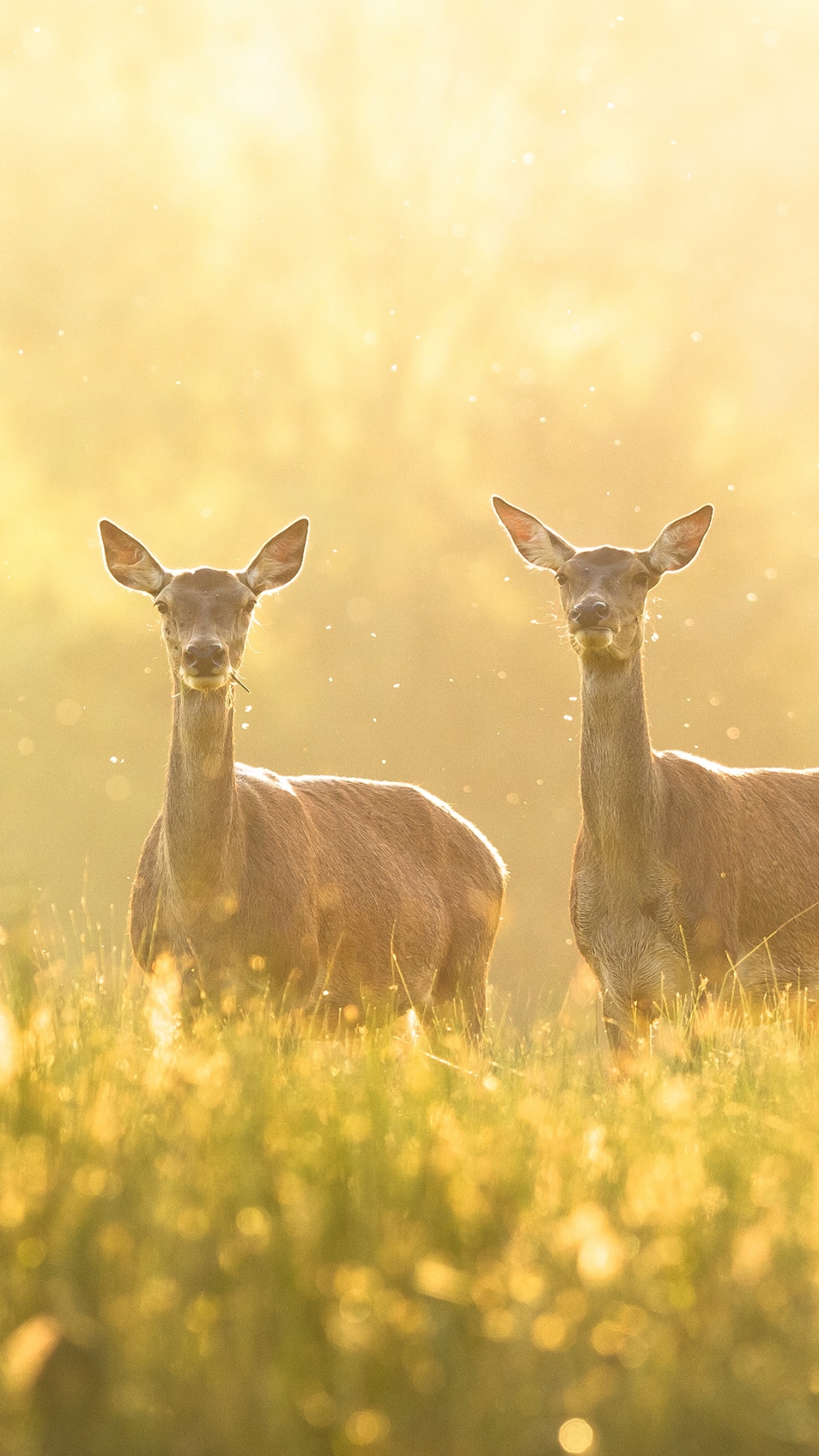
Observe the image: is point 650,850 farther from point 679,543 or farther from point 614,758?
point 679,543

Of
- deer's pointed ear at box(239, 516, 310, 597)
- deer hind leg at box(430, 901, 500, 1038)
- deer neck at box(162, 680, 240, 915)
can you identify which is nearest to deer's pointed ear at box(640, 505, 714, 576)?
deer's pointed ear at box(239, 516, 310, 597)

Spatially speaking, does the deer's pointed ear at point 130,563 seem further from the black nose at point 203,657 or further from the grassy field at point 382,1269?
the grassy field at point 382,1269

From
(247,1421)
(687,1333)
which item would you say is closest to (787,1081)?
(687,1333)

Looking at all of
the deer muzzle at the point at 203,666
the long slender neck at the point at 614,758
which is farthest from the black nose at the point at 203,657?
the long slender neck at the point at 614,758

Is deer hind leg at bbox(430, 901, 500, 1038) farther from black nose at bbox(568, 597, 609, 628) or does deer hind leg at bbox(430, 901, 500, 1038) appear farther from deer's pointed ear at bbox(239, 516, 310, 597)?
black nose at bbox(568, 597, 609, 628)

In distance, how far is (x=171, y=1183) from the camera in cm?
279

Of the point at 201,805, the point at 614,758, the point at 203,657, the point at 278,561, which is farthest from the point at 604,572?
the point at 201,805

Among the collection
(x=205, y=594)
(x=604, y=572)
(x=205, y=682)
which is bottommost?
(x=205, y=682)

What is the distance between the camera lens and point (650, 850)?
766cm

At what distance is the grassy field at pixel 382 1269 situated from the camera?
2.19 meters

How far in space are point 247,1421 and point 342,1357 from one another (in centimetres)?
19

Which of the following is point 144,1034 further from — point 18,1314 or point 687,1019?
point 687,1019

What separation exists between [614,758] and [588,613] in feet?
3.06

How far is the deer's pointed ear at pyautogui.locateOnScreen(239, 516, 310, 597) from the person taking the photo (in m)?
8.20
